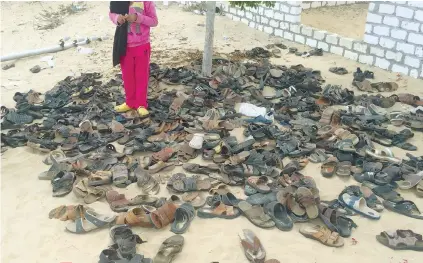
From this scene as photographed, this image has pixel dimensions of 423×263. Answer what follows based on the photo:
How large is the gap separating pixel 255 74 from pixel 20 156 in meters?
3.26

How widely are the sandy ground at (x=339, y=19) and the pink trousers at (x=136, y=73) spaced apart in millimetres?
4315

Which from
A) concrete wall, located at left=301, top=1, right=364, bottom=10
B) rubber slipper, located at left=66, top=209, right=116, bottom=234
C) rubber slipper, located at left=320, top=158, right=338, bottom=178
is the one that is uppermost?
concrete wall, located at left=301, top=1, right=364, bottom=10

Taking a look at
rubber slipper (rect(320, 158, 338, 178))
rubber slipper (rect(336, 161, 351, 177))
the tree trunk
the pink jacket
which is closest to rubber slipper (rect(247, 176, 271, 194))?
rubber slipper (rect(320, 158, 338, 178))

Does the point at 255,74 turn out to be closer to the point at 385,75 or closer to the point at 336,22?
the point at 385,75

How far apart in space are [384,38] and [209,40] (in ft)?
8.36

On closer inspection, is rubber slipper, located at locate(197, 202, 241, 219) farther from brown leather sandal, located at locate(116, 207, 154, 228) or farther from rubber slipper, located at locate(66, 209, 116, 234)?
rubber slipper, located at locate(66, 209, 116, 234)

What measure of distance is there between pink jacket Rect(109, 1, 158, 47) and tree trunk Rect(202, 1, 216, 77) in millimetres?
1389

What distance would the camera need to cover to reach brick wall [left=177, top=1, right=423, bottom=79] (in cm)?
561

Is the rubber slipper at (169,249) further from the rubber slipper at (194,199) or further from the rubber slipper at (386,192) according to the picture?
the rubber slipper at (386,192)

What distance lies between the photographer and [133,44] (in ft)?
14.4

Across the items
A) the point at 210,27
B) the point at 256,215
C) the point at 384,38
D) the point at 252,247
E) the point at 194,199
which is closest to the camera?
the point at 252,247

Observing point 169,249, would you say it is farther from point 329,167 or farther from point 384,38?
point 384,38

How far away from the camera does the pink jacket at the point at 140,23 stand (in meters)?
4.24

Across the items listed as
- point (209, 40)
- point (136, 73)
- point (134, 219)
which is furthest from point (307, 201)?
point (209, 40)
